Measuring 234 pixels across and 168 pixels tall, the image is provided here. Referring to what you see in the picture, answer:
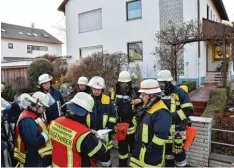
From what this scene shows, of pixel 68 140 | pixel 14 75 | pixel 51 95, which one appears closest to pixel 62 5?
pixel 14 75

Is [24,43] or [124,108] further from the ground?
[24,43]

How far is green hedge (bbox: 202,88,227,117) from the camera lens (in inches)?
258

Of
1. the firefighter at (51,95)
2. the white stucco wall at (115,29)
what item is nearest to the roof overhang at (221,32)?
the white stucco wall at (115,29)

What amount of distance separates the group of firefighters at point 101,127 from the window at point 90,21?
1389 cm

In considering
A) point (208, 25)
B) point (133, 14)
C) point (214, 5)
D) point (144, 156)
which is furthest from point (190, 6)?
point (144, 156)

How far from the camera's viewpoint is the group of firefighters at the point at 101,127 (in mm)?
2332

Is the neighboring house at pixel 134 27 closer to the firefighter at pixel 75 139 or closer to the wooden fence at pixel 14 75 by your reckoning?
the wooden fence at pixel 14 75

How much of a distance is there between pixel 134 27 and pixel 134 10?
3.98 feet

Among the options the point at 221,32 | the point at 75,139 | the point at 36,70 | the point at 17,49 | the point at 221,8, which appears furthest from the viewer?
the point at 17,49

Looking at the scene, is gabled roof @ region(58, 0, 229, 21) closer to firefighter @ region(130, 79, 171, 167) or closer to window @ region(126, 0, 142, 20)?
window @ region(126, 0, 142, 20)

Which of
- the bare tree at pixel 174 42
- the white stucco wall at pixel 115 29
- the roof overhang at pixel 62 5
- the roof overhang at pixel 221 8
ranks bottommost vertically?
the bare tree at pixel 174 42

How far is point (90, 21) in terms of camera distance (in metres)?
18.2

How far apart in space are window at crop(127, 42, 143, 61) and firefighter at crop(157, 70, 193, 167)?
11.9m

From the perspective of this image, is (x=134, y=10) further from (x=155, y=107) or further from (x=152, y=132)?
(x=152, y=132)
